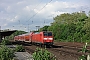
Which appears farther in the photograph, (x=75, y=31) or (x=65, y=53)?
(x=75, y=31)

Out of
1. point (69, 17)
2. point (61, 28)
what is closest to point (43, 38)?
point (61, 28)

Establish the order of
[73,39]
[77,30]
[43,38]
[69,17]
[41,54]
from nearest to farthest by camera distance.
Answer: [41,54]
[43,38]
[73,39]
[77,30]
[69,17]

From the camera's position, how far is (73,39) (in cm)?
6675

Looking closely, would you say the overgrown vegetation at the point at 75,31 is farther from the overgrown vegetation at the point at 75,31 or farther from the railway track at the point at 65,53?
the railway track at the point at 65,53

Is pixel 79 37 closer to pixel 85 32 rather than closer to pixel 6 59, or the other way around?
pixel 85 32

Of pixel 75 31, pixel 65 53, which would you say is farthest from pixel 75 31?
pixel 65 53

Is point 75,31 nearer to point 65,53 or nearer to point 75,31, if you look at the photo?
point 75,31

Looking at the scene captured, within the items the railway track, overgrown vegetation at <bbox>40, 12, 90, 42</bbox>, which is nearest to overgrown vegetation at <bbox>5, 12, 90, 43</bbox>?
overgrown vegetation at <bbox>40, 12, 90, 42</bbox>

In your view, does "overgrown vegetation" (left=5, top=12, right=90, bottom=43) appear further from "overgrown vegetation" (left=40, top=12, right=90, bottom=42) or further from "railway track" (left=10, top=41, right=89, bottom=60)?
"railway track" (left=10, top=41, right=89, bottom=60)

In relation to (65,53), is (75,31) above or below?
above

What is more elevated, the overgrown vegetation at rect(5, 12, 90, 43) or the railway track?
the overgrown vegetation at rect(5, 12, 90, 43)

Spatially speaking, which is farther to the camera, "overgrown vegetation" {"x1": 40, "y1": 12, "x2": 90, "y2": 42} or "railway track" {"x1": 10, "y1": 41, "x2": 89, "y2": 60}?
"overgrown vegetation" {"x1": 40, "y1": 12, "x2": 90, "y2": 42}

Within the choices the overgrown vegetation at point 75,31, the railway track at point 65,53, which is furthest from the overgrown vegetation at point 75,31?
the railway track at point 65,53

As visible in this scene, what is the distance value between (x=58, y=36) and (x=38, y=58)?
71963 millimetres
